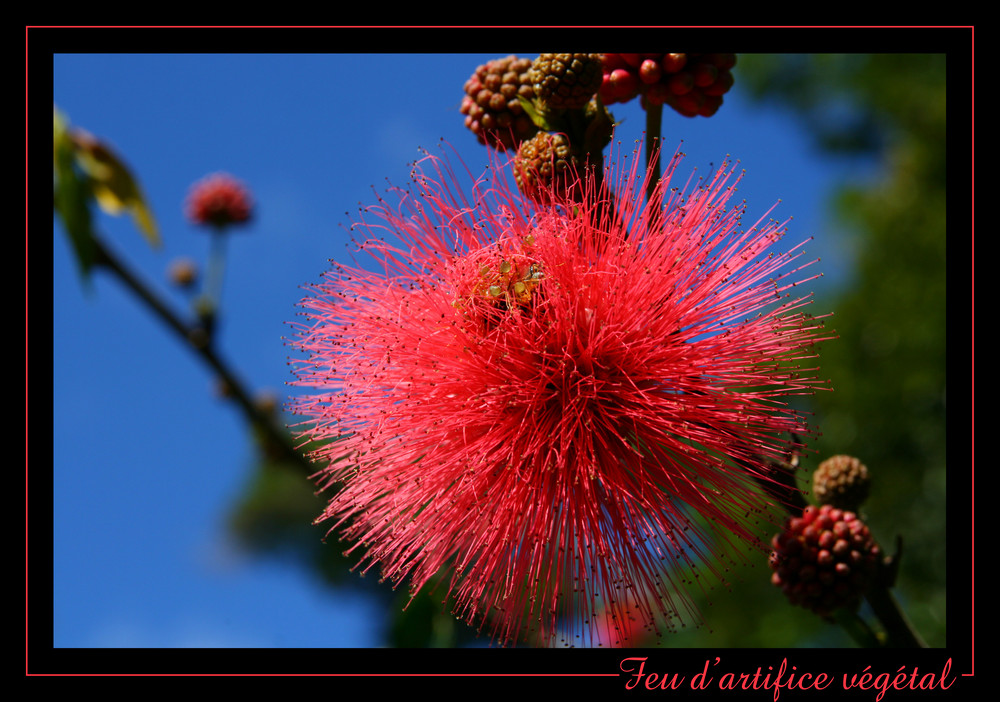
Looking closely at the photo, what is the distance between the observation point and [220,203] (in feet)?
14.5

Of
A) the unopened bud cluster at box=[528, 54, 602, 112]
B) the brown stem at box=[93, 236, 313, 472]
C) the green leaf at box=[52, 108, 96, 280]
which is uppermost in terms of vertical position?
the unopened bud cluster at box=[528, 54, 602, 112]

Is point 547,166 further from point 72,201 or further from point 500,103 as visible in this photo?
point 72,201

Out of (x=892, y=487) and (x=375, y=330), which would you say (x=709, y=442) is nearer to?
(x=375, y=330)

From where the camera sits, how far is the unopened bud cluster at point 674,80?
6.15ft

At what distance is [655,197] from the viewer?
70.2 inches

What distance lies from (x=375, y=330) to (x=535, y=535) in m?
0.70

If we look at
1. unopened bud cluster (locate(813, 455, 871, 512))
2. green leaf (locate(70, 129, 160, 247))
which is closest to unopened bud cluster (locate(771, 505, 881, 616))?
unopened bud cluster (locate(813, 455, 871, 512))

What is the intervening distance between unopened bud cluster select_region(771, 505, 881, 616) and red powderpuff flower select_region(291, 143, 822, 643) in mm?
267

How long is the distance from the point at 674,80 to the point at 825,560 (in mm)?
1384

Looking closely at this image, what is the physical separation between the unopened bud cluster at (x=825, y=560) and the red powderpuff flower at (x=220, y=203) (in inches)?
147

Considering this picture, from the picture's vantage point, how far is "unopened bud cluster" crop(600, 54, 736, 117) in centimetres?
188
